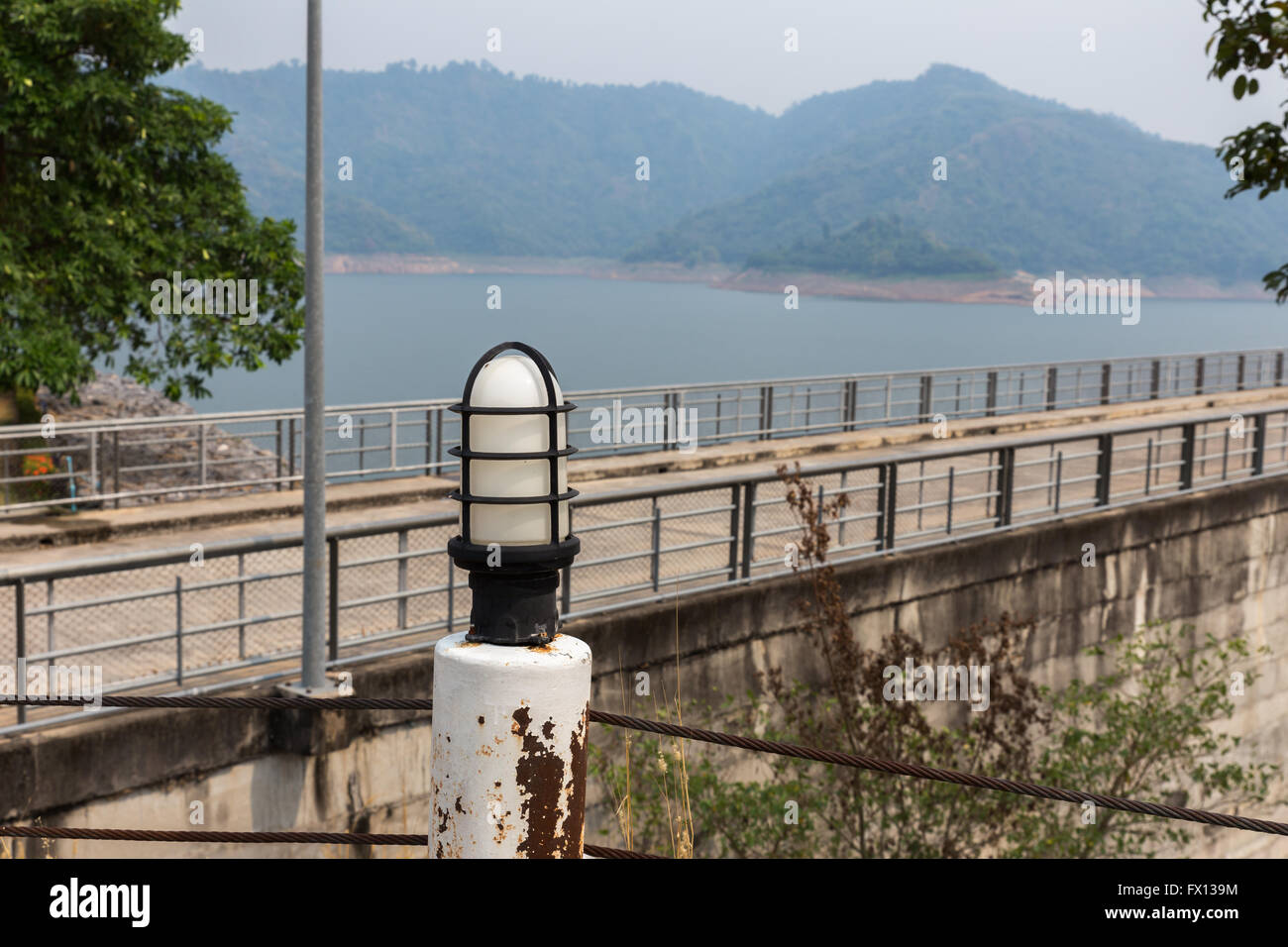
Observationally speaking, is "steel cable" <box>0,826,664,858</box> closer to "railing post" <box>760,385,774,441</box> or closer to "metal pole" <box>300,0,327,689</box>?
"metal pole" <box>300,0,327,689</box>

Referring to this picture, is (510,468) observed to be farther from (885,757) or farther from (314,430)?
(885,757)

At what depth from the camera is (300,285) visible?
899 inches

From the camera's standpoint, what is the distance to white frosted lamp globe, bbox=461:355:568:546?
9.06ft

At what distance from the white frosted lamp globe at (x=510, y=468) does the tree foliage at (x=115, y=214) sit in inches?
689

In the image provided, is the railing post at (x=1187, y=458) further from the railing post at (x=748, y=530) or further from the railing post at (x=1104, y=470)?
the railing post at (x=748, y=530)

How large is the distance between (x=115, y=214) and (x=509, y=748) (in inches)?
768

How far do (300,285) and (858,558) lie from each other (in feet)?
46.3

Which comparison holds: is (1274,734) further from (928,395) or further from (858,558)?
(928,395)

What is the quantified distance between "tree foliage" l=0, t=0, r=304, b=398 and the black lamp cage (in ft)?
57.4

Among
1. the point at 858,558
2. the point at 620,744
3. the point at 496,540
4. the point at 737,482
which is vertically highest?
the point at 496,540

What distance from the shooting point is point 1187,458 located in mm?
15758
